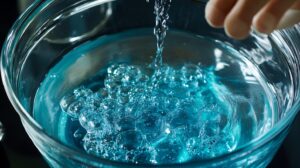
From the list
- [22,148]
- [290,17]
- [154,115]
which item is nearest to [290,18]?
[290,17]

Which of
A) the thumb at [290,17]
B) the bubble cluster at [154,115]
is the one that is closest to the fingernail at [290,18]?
the thumb at [290,17]

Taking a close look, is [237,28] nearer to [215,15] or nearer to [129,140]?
[215,15]

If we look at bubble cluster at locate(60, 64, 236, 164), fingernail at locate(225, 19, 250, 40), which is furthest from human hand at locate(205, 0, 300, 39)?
bubble cluster at locate(60, 64, 236, 164)

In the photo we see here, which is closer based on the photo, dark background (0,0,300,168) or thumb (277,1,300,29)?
thumb (277,1,300,29)

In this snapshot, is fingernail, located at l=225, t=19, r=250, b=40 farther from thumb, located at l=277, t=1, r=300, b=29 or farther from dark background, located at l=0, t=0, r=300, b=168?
dark background, located at l=0, t=0, r=300, b=168

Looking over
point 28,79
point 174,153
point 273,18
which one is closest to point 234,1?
point 273,18

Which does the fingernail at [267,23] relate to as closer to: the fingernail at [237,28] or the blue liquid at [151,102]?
the fingernail at [237,28]
